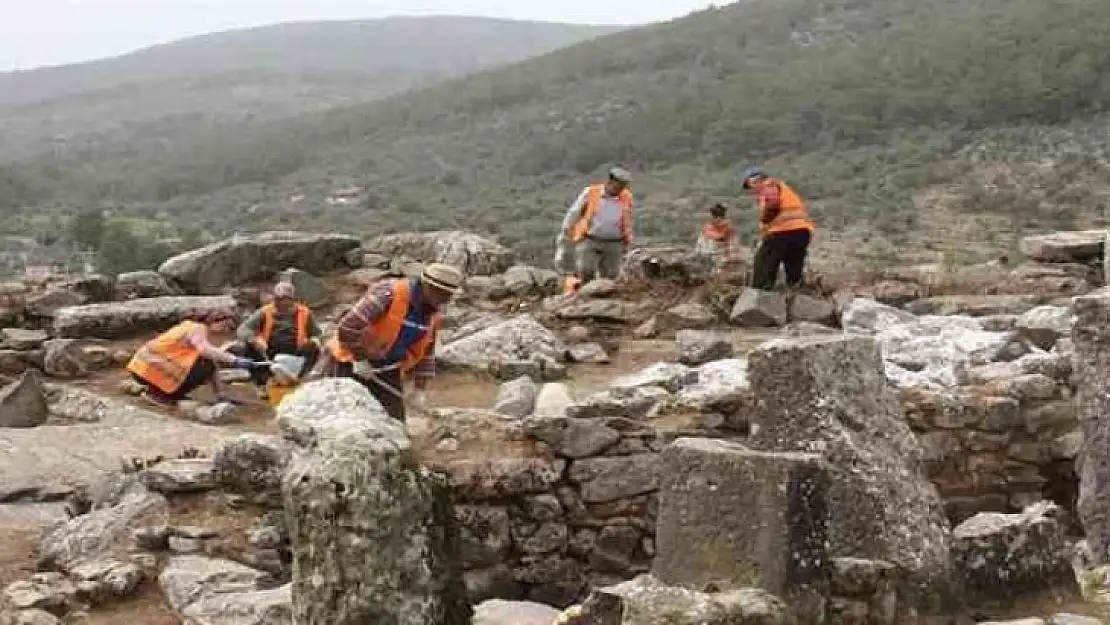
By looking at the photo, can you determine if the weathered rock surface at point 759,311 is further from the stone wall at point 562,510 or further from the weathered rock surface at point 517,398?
the stone wall at point 562,510

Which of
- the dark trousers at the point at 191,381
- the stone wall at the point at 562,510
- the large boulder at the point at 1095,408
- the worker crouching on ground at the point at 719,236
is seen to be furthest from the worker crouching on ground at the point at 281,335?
the large boulder at the point at 1095,408

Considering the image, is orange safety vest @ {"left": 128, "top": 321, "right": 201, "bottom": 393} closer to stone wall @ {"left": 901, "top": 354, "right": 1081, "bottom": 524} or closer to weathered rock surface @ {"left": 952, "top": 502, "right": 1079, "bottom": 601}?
stone wall @ {"left": 901, "top": 354, "right": 1081, "bottom": 524}

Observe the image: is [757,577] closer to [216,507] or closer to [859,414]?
[859,414]

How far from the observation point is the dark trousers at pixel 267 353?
12164 mm

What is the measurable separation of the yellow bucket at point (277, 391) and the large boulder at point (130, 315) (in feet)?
8.10

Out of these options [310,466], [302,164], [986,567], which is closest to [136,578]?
[310,466]

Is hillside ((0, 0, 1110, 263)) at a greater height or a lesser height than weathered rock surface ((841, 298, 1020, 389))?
lesser

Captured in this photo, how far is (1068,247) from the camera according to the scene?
14203 millimetres

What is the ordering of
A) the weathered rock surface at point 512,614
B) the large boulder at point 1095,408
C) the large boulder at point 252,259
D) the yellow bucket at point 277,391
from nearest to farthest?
1. the weathered rock surface at point 512,614
2. the large boulder at point 1095,408
3. the yellow bucket at point 277,391
4. the large boulder at point 252,259

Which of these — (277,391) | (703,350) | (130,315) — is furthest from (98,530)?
(130,315)

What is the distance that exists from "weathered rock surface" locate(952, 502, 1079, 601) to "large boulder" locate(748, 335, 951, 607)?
11cm

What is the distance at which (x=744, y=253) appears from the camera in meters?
15.3

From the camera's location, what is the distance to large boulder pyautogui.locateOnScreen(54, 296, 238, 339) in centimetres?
1402

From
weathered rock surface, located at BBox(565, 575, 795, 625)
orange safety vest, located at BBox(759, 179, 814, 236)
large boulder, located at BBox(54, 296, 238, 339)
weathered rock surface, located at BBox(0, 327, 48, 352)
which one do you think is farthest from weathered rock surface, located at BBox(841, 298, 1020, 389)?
weathered rock surface, located at BBox(0, 327, 48, 352)
